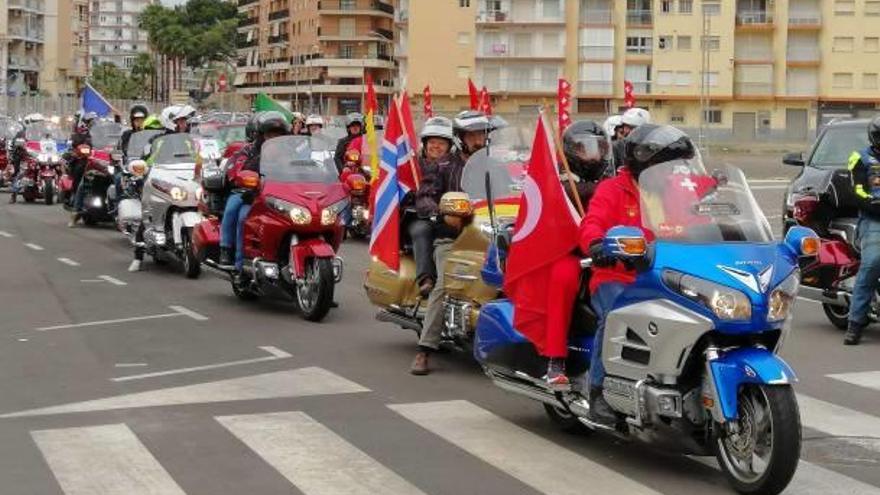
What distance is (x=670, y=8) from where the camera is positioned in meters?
93.8

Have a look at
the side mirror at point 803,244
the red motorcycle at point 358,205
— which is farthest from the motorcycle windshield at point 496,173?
the red motorcycle at point 358,205

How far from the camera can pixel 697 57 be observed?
93.4m

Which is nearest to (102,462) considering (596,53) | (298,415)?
(298,415)

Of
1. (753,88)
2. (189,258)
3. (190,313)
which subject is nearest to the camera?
(190,313)

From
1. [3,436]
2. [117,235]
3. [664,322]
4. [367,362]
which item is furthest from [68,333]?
[117,235]

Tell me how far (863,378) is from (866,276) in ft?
6.49

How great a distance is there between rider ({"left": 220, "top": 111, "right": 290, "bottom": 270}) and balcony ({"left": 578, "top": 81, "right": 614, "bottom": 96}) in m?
81.4

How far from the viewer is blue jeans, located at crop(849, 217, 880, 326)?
40.4 ft

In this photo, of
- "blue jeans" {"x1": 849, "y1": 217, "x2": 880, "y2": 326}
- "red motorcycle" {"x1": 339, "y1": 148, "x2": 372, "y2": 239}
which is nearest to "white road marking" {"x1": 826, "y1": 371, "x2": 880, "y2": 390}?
"blue jeans" {"x1": 849, "y1": 217, "x2": 880, "y2": 326}

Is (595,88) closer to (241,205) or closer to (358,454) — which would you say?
(241,205)

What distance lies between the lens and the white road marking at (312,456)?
7.18 m

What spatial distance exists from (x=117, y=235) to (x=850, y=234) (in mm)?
13978

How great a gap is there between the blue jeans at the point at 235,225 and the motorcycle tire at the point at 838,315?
5777mm

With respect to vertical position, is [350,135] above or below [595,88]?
below
